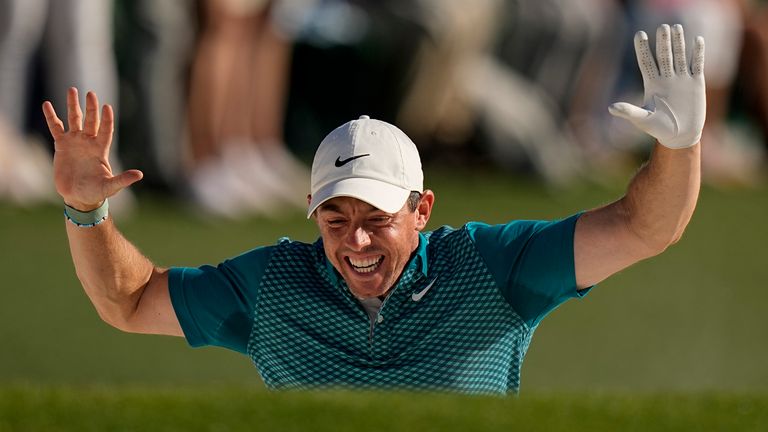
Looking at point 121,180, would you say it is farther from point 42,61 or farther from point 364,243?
point 42,61

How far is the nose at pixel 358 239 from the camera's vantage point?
19.2ft

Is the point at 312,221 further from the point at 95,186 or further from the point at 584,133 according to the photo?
the point at 95,186

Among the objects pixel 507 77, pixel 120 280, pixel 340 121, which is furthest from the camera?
pixel 340 121

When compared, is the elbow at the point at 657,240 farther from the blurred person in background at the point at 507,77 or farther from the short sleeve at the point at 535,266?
the blurred person in background at the point at 507,77

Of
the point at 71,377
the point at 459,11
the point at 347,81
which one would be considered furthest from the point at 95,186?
the point at 347,81

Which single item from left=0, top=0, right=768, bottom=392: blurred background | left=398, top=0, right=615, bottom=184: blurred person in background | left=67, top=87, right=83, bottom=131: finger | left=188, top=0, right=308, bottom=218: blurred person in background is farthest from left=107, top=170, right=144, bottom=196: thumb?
left=398, top=0, right=615, bottom=184: blurred person in background

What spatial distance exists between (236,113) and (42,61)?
4.30 ft

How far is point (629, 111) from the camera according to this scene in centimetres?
556

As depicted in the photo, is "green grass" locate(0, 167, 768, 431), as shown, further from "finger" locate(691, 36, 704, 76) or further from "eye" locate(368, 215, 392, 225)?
"finger" locate(691, 36, 704, 76)

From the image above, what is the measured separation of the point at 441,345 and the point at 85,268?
1.14 m

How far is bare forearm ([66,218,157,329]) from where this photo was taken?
19.7 ft

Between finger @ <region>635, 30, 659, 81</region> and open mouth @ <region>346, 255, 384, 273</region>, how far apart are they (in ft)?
3.24

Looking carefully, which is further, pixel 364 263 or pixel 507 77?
pixel 507 77

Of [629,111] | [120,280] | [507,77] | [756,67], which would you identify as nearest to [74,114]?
[120,280]
